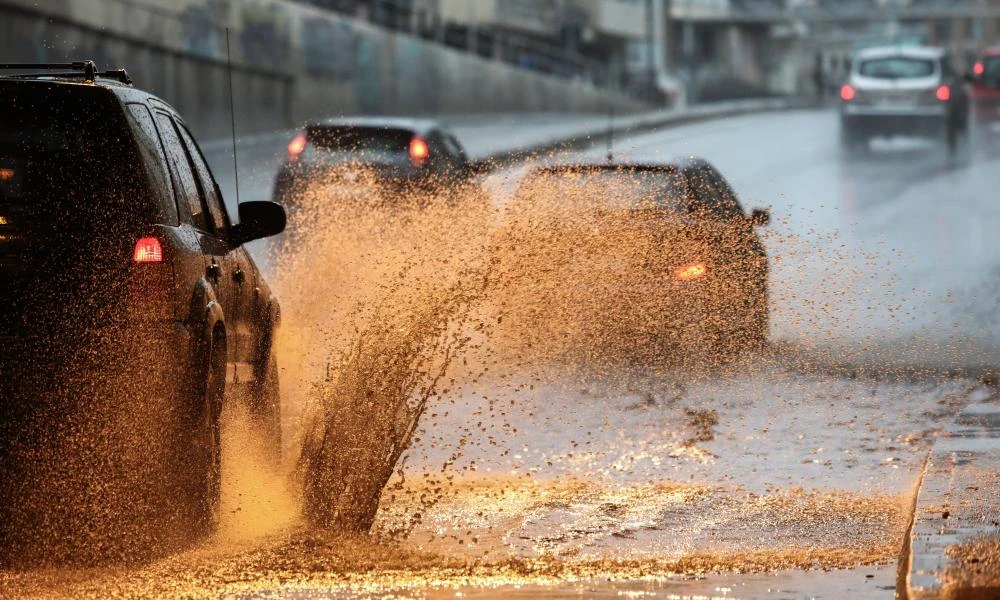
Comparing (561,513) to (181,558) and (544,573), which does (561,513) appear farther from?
(181,558)

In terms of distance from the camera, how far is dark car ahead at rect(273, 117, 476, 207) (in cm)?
1811

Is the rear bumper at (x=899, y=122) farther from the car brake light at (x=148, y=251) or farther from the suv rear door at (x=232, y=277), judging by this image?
the car brake light at (x=148, y=251)

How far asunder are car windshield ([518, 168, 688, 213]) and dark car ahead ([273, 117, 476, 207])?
18.6 feet

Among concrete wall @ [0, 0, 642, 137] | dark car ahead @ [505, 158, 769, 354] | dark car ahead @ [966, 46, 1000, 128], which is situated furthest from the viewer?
dark car ahead @ [966, 46, 1000, 128]

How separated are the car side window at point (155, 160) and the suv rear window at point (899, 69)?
100 feet

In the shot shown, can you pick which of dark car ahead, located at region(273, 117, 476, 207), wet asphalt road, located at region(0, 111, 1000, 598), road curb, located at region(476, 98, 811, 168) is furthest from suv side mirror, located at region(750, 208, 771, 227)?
road curb, located at region(476, 98, 811, 168)

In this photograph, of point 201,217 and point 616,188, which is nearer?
point 201,217

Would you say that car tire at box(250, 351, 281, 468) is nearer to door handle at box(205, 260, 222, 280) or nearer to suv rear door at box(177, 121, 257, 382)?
suv rear door at box(177, 121, 257, 382)

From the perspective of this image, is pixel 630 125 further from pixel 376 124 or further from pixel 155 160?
pixel 155 160

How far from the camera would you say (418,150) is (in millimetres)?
19000

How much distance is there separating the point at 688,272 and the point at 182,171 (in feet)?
17.5

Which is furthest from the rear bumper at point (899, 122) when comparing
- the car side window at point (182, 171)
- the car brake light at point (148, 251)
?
the car brake light at point (148, 251)

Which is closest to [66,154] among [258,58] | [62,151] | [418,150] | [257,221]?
[62,151]

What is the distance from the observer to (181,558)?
21.0 ft
